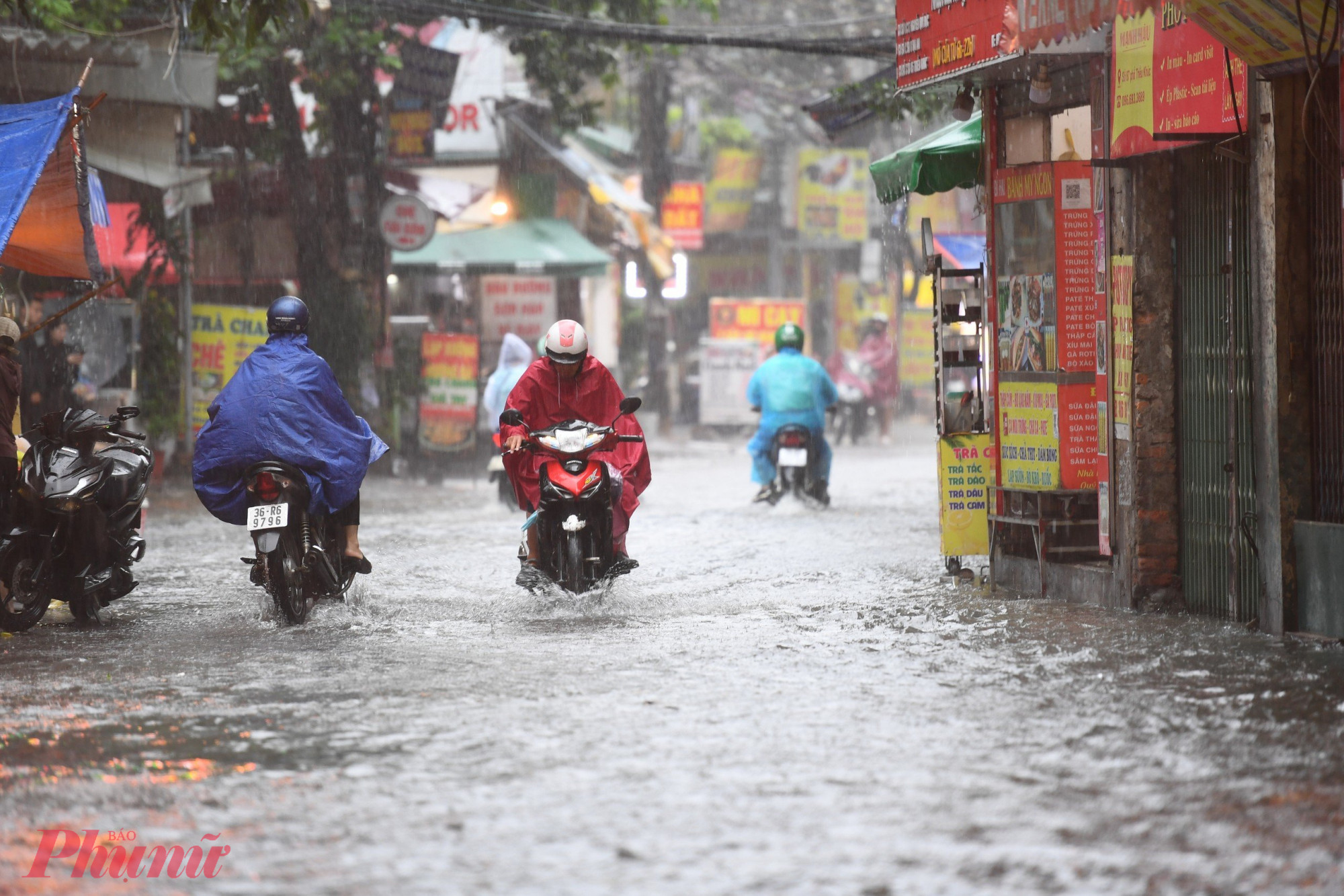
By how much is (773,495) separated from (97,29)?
7288mm

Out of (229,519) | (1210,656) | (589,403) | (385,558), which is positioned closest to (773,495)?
(385,558)

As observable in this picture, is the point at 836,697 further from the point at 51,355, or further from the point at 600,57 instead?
the point at 600,57

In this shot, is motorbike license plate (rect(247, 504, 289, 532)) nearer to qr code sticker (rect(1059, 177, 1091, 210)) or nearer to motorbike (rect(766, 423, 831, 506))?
qr code sticker (rect(1059, 177, 1091, 210))

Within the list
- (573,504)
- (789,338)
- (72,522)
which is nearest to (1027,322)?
(573,504)

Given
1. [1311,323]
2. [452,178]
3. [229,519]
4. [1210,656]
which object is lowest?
[1210,656]

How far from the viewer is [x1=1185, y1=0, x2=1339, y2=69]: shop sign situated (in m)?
7.51

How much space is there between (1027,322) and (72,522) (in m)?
5.46

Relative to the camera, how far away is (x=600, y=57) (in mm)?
20156

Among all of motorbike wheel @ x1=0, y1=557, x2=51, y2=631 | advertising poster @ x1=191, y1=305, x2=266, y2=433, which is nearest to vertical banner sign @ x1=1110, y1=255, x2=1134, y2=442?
motorbike wheel @ x1=0, y1=557, x2=51, y2=631

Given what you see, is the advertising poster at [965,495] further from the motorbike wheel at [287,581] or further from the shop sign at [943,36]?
the motorbike wheel at [287,581]

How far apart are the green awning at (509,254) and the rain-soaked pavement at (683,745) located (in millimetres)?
14301

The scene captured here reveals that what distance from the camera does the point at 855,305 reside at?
39031 mm

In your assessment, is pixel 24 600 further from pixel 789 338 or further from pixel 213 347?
pixel 213 347

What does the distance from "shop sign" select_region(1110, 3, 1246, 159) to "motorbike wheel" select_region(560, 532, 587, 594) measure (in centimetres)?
350
